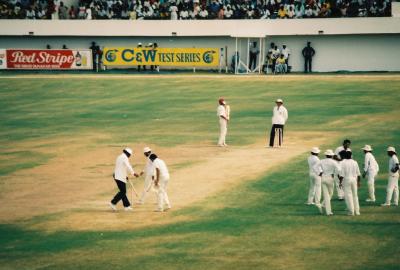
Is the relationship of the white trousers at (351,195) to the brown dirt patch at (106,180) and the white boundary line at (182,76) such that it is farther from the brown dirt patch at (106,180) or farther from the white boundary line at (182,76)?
the white boundary line at (182,76)

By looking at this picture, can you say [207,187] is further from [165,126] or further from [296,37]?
[296,37]

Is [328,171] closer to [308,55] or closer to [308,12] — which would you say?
[308,55]

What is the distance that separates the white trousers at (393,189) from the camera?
24688 millimetres

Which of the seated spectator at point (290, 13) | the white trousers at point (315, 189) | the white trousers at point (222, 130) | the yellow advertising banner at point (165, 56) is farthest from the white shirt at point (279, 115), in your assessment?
the yellow advertising banner at point (165, 56)

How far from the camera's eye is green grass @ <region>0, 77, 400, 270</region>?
68.1 feet

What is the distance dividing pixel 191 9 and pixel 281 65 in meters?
9.49

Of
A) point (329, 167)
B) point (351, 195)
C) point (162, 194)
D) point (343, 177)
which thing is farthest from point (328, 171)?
point (162, 194)

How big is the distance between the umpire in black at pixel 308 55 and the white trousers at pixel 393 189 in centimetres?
3963

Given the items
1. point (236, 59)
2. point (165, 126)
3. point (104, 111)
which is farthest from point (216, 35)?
point (165, 126)

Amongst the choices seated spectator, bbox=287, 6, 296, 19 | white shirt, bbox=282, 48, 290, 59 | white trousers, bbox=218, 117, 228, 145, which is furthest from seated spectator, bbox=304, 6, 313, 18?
white trousers, bbox=218, 117, 228, 145

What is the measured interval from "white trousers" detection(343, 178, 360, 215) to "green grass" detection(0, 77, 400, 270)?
0.33 meters

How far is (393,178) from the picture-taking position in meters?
24.7

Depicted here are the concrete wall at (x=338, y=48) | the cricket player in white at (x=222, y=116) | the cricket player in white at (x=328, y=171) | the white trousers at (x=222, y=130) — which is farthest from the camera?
the concrete wall at (x=338, y=48)

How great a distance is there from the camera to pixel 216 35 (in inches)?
2594
